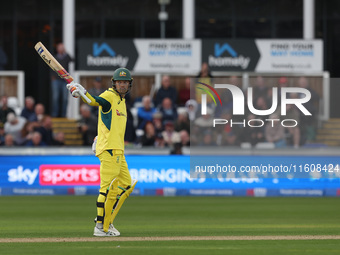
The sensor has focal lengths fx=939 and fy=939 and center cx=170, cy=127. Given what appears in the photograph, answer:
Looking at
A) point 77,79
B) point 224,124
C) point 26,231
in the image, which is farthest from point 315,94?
point 26,231

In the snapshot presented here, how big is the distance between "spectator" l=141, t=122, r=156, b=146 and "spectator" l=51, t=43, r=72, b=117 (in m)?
3.50

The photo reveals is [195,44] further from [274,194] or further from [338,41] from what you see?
[338,41]

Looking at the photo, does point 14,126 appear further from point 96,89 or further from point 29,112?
point 96,89

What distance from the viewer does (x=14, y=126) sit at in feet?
78.1

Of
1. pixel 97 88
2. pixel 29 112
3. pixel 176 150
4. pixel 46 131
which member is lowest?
pixel 176 150

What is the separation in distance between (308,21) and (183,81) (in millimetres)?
6428

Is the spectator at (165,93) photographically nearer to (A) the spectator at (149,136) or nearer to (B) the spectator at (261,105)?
(A) the spectator at (149,136)

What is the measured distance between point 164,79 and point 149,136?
1.94 meters

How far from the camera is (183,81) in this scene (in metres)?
26.1

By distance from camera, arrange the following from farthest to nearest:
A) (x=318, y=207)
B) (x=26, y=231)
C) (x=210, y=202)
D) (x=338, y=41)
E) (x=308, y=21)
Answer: (x=338, y=41) < (x=308, y=21) < (x=210, y=202) < (x=318, y=207) < (x=26, y=231)

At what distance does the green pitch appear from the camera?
11969mm

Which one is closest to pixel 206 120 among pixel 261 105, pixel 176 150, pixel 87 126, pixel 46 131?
pixel 176 150

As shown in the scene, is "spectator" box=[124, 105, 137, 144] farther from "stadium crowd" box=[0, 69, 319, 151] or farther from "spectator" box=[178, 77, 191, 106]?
"spectator" box=[178, 77, 191, 106]

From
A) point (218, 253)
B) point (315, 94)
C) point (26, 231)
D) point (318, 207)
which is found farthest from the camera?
point (315, 94)
